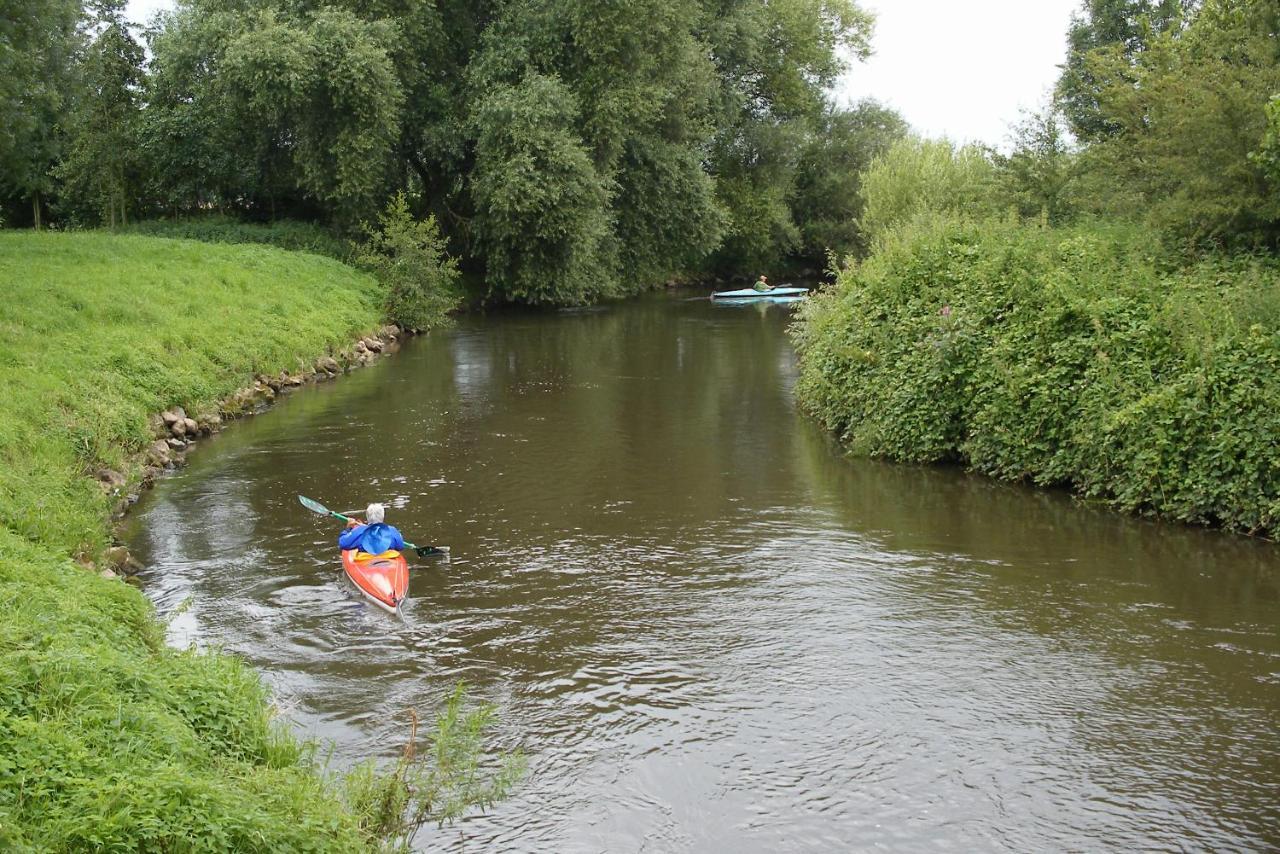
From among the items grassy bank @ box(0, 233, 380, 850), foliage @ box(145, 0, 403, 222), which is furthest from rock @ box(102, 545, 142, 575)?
foliage @ box(145, 0, 403, 222)

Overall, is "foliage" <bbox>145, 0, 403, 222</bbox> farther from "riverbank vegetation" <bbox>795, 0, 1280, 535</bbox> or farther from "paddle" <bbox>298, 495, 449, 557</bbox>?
"paddle" <bbox>298, 495, 449, 557</bbox>

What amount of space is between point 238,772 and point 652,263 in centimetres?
3958

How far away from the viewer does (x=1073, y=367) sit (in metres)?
15.3

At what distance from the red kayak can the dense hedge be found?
28.6ft

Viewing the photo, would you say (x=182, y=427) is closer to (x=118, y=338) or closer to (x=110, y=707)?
(x=118, y=338)

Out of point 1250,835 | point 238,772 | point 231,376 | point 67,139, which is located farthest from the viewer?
point 67,139

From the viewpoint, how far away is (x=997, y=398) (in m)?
16.0

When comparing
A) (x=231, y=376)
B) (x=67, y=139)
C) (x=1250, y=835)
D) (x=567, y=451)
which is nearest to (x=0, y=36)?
(x=231, y=376)

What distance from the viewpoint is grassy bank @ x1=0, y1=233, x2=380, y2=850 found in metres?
5.71

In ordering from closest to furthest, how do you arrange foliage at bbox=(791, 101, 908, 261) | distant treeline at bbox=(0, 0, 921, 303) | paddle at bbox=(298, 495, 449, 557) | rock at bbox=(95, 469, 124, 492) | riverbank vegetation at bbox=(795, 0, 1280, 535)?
paddle at bbox=(298, 495, 449, 557) → riverbank vegetation at bbox=(795, 0, 1280, 535) → rock at bbox=(95, 469, 124, 492) → distant treeline at bbox=(0, 0, 921, 303) → foliage at bbox=(791, 101, 908, 261)

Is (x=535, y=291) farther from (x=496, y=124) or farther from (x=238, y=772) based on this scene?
(x=238, y=772)

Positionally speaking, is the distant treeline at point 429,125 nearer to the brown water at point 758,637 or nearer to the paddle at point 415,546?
the brown water at point 758,637

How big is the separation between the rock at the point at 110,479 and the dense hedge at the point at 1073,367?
35.2ft

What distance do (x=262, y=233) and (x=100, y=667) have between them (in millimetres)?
33145
